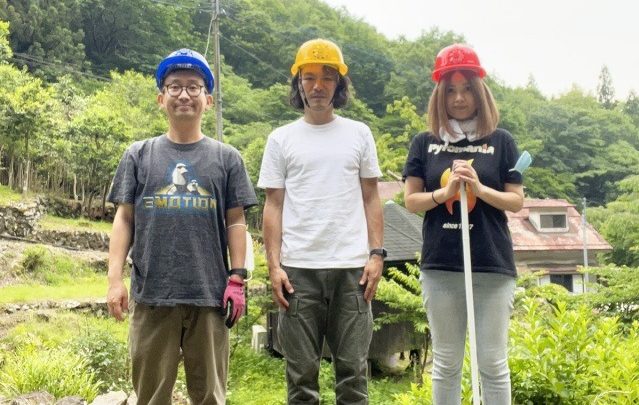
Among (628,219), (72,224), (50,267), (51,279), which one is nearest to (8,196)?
(72,224)

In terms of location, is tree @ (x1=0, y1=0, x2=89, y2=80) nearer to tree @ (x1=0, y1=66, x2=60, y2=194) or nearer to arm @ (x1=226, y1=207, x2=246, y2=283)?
tree @ (x1=0, y1=66, x2=60, y2=194)

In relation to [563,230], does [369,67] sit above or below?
above

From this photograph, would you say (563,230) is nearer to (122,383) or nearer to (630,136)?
(122,383)

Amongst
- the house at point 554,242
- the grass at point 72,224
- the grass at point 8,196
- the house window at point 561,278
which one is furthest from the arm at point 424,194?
the house window at point 561,278

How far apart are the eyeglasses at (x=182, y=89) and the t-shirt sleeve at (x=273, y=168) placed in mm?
367

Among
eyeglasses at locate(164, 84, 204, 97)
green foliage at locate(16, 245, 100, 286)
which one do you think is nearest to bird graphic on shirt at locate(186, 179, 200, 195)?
eyeglasses at locate(164, 84, 204, 97)

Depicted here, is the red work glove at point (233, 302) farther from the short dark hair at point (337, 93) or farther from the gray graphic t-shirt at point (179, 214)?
the short dark hair at point (337, 93)

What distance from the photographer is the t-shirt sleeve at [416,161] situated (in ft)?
8.48

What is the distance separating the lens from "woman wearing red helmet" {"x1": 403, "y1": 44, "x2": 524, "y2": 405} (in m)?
2.38

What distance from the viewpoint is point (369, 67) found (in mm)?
37438

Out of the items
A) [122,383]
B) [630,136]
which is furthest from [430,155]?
[630,136]

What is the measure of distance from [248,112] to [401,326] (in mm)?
19271

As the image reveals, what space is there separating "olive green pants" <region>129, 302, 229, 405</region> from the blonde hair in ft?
3.99

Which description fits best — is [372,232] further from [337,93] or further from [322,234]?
[337,93]
